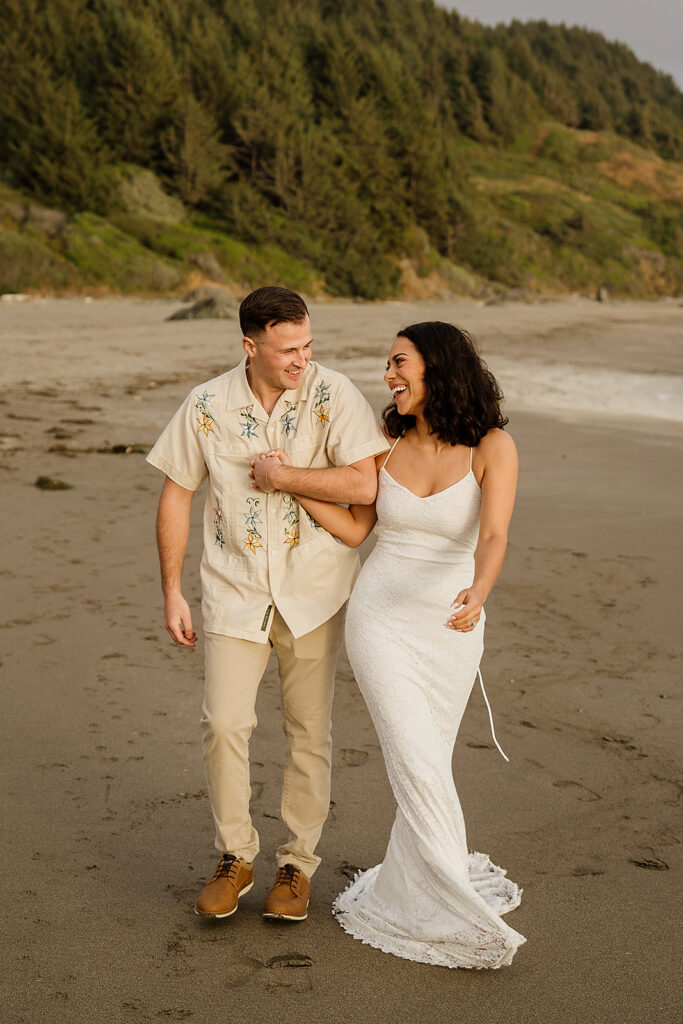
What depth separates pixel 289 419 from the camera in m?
3.24

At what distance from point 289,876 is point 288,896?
7 centimetres

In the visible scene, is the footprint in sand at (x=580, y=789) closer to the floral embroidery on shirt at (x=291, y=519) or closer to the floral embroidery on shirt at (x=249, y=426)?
the floral embroidery on shirt at (x=291, y=519)

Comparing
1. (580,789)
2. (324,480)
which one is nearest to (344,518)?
(324,480)

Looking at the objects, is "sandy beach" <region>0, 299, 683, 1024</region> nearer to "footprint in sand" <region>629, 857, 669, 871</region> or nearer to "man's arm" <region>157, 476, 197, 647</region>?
"footprint in sand" <region>629, 857, 669, 871</region>

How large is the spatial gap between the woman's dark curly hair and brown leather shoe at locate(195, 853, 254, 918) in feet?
4.64

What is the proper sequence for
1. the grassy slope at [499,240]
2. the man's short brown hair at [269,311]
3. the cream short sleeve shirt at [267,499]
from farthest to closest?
the grassy slope at [499,240] < the cream short sleeve shirt at [267,499] < the man's short brown hair at [269,311]

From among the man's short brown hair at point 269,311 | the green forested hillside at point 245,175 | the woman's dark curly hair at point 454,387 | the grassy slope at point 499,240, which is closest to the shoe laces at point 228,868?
the woman's dark curly hair at point 454,387

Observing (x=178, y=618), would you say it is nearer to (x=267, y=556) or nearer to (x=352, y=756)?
(x=267, y=556)

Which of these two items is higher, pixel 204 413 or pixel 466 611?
pixel 204 413

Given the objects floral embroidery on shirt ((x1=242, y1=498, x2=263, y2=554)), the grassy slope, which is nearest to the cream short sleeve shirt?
floral embroidery on shirt ((x1=242, y1=498, x2=263, y2=554))

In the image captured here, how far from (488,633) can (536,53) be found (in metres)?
129

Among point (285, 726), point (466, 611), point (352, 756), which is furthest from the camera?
point (352, 756)

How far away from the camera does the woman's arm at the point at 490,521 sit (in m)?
2.89

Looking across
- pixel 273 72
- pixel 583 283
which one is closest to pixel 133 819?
pixel 273 72
